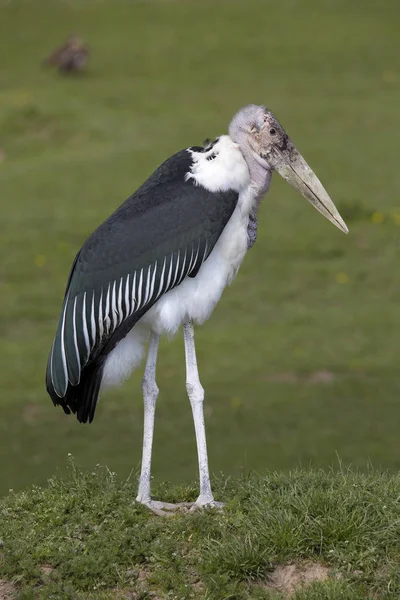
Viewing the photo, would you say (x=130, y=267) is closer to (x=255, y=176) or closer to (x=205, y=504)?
(x=255, y=176)

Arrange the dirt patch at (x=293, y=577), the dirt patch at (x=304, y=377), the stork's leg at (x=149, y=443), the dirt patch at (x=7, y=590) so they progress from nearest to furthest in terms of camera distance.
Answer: the dirt patch at (x=293, y=577), the dirt patch at (x=7, y=590), the stork's leg at (x=149, y=443), the dirt patch at (x=304, y=377)

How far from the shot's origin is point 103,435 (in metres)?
12.7

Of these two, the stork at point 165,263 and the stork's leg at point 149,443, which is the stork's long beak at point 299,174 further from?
the stork's leg at point 149,443

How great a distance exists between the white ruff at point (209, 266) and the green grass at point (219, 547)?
86 cm

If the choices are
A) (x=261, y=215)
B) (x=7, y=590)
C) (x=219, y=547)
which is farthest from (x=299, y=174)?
(x=261, y=215)

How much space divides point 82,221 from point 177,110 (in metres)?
4.73

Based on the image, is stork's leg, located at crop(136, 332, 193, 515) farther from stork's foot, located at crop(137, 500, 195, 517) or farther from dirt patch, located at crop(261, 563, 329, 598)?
dirt patch, located at crop(261, 563, 329, 598)

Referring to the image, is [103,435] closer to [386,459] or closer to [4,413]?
[4,413]

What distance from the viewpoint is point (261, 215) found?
18141 mm

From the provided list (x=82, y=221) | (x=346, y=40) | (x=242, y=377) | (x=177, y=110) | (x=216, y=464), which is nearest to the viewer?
(x=216, y=464)

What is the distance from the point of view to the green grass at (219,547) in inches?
232

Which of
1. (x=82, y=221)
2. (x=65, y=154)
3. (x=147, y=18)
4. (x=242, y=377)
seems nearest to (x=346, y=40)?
(x=147, y=18)

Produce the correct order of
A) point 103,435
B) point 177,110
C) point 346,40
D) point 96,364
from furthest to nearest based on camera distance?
point 346,40, point 177,110, point 103,435, point 96,364

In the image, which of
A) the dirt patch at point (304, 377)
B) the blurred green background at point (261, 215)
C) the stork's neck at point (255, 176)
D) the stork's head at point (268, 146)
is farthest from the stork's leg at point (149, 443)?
the dirt patch at point (304, 377)
